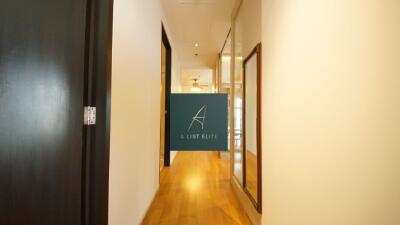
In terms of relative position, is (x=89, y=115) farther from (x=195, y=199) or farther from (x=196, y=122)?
(x=195, y=199)

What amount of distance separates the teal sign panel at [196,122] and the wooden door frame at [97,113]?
6.10ft

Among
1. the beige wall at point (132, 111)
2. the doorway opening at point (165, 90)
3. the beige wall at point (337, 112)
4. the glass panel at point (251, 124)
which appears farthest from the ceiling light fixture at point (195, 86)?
the beige wall at point (337, 112)

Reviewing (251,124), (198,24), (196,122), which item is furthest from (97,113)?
(198,24)

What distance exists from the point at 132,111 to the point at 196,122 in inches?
52.6

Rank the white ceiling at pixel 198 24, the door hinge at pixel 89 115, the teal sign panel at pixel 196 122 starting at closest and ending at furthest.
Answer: the door hinge at pixel 89 115
the teal sign panel at pixel 196 122
the white ceiling at pixel 198 24

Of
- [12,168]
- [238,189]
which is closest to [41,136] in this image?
[12,168]

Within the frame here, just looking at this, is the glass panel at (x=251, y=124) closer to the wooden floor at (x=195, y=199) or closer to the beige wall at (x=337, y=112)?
the wooden floor at (x=195, y=199)

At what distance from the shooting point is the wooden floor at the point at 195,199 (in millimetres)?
2354

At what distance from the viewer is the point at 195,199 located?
289 cm

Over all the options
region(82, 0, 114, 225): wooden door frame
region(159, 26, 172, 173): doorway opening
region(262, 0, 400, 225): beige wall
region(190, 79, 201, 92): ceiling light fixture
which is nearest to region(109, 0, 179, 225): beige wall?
region(82, 0, 114, 225): wooden door frame

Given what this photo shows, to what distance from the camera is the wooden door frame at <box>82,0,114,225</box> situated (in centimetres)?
114

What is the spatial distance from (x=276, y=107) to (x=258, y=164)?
0.64 metres

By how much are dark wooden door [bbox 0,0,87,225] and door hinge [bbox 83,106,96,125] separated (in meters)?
0.03

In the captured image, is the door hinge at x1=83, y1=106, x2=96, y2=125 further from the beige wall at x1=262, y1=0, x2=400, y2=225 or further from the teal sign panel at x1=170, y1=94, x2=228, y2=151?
the teal sign panel at x1=170, y1=94, x2=228, y2=151
